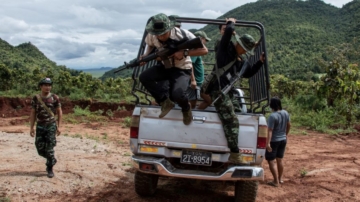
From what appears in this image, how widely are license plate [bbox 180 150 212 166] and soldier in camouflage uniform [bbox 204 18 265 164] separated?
27 cm

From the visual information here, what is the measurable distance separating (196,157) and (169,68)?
1110 mm

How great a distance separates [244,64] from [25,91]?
16410 millimetres

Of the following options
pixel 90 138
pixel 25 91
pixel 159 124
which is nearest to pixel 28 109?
pixel 25 91

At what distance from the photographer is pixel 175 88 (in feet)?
14.0

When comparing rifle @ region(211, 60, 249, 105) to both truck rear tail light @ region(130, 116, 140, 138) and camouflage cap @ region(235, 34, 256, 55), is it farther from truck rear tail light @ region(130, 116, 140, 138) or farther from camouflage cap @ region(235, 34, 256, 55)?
truck rear tail light @ region(130, 116, 140, 138)

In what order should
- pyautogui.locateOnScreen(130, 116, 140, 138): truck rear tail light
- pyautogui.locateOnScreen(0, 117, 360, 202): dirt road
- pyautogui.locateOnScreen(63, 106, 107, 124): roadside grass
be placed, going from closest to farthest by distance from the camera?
1. pyautogui.locateOnScreen(130, 116, 140, 138): truck rear tail light
2. pyautogui.locateOnScreen(0, 117, 360, 202): dirt road
3. pyautogui.locateOnScreen(63, 106, 107, 124): roadside grass

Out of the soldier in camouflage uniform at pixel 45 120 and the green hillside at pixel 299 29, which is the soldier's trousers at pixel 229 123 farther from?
the green hillside at pixel 299 29

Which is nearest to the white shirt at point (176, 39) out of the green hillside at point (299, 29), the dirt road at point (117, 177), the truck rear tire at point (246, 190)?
the truck rear tire at point (246, 190)

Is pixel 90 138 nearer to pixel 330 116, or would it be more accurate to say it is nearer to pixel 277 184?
pixel 277 184

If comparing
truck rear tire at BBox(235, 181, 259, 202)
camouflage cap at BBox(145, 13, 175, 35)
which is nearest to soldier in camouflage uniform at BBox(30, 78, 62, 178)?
camouflage cap at BBox(145, 13, 175, 35)

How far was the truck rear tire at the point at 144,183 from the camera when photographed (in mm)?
4613

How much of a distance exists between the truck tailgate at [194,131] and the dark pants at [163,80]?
249 mm

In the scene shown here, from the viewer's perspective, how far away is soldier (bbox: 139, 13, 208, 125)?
13.4 feet

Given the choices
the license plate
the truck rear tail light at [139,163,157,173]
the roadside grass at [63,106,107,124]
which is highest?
the license plate
